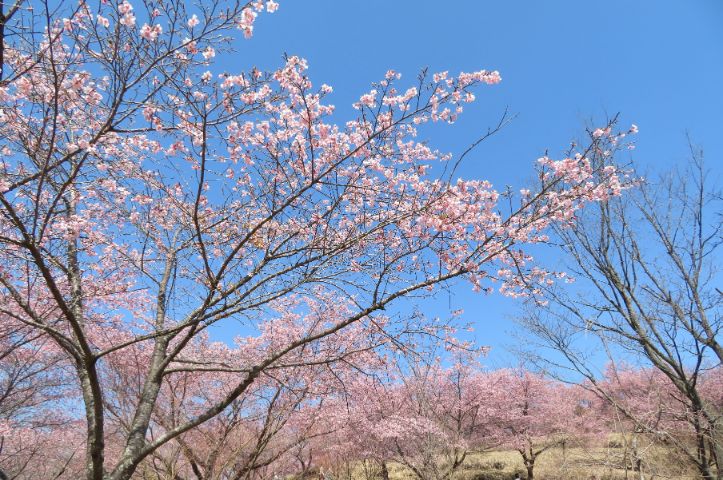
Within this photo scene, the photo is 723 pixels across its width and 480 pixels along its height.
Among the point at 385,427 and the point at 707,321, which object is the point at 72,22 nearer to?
the point at 707,321

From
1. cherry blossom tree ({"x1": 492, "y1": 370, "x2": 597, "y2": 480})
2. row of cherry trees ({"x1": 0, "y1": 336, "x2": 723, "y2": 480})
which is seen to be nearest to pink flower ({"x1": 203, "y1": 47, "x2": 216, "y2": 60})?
row of cherry trees ({"x1": 0, "y1": 336, "x2": 723, "y2": 480})

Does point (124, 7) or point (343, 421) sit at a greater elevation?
point (124, 7)

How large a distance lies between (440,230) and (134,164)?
3.44 metres

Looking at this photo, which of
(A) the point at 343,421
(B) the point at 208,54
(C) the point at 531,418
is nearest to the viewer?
(B) the point at 208,54

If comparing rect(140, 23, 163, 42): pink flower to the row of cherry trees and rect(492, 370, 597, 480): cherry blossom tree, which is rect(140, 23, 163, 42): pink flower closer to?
the row of cherry trees

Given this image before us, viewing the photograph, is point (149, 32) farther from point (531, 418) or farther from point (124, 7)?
point (531, 418)

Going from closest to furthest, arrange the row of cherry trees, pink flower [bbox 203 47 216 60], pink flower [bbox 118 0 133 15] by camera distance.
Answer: pink flower [bbox 118 0 133 15] < pink flower [bbox 203 47 216 60] < the row of cherry trees

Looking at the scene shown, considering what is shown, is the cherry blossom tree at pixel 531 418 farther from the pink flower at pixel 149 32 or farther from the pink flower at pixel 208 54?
the pink flower at pixel 149 32

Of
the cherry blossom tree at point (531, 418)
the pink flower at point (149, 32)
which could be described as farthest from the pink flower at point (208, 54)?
the cherry blossom tree at point (531, 418)

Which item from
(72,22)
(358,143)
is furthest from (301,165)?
(72,22)

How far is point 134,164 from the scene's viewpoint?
15.1 ft

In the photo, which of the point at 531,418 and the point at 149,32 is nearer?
the point at 149,32

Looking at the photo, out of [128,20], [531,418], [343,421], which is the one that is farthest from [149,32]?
[531,418]

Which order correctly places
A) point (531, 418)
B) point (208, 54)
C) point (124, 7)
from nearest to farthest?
point (124, 7), point (208, 54), point (531, 418)
